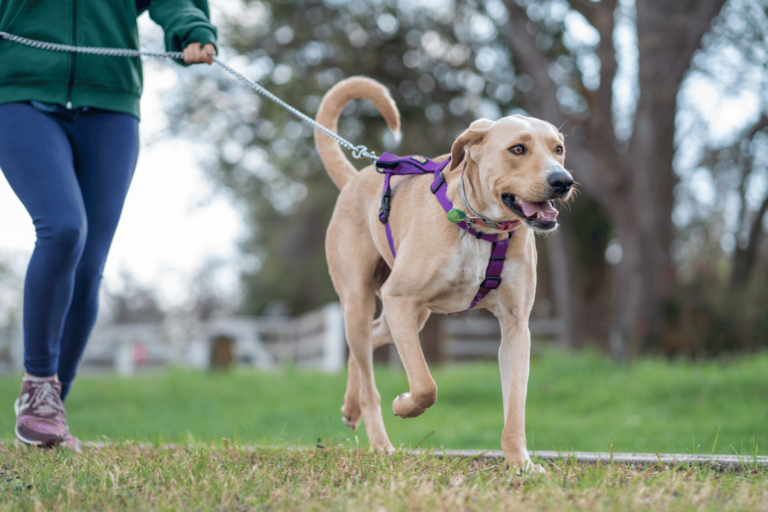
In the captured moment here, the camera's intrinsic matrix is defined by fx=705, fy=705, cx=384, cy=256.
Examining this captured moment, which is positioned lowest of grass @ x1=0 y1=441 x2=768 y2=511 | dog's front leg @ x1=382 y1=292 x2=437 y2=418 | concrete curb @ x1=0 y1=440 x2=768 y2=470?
concrete curb @ x1=0 y1=440 x2=768 y2=470

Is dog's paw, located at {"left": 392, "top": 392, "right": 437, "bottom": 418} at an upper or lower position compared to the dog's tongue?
lower

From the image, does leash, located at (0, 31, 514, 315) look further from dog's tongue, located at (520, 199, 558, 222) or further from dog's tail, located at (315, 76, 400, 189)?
dog's tail, located at (315, 76, 400, 189)

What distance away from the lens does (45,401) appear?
3186 millimetres

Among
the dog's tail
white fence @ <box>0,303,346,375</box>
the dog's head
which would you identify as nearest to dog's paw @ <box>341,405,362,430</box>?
the dog's tail

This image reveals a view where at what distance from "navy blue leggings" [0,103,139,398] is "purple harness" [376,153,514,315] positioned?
1248mm

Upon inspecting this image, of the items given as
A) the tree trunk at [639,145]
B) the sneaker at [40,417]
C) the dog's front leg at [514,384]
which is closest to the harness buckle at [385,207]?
the dog's front leg at [514,384]

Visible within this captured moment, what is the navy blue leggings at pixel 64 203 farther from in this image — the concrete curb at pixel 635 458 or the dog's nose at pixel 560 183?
the dog's nose at pixel 560 183

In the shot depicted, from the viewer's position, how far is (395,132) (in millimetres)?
3812

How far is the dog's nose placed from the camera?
2.62 meters

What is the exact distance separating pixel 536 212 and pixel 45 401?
91.3 inches

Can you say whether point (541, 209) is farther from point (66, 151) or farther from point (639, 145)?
point (639, 145)

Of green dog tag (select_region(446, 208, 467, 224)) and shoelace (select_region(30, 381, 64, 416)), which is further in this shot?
shoelace (select_region(30, 381, 64, 416))

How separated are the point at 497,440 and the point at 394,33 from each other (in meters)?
7.79

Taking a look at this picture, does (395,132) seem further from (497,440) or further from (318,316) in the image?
(318,316)
